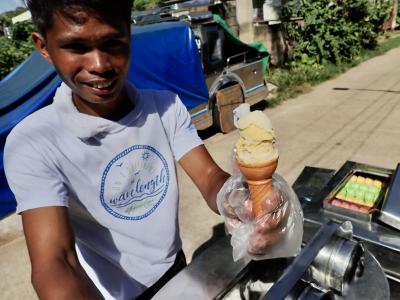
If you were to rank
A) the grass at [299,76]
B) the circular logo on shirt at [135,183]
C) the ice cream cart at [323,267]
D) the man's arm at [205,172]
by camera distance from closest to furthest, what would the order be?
the ice cream cart at [323,267], the circular logo on shirt at [135,183], the man's arm at [205,172], the grass at [299,76]

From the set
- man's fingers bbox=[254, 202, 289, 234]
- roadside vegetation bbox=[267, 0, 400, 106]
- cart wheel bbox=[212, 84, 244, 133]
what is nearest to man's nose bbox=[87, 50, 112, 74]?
man's fingers bbox=[254, 202, 289, 234]

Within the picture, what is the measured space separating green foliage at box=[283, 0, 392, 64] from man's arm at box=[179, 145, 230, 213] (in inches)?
369

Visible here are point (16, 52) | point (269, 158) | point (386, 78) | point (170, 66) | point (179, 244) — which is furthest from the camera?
point (386, 78)

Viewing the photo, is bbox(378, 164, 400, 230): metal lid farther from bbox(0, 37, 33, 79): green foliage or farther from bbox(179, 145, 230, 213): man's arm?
bbox(0, 37, 33, 79): green foliage

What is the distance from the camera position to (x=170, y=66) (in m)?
4.87

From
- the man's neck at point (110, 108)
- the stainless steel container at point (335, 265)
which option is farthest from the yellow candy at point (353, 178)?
the man's neck at point (110, 108)

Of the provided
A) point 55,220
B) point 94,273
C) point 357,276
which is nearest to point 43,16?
point 55,220

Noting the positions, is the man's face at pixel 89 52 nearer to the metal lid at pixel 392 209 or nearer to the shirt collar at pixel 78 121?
the shirt collar at pixel 78 121

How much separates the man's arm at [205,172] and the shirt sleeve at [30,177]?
499mm

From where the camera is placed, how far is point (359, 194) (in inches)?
61.5

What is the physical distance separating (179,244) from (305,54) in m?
9.68

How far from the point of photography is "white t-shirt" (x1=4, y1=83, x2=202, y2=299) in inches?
39.0

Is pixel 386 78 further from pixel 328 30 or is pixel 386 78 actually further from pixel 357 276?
pixel 357 276

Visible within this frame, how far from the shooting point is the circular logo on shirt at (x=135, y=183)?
1110 mm
